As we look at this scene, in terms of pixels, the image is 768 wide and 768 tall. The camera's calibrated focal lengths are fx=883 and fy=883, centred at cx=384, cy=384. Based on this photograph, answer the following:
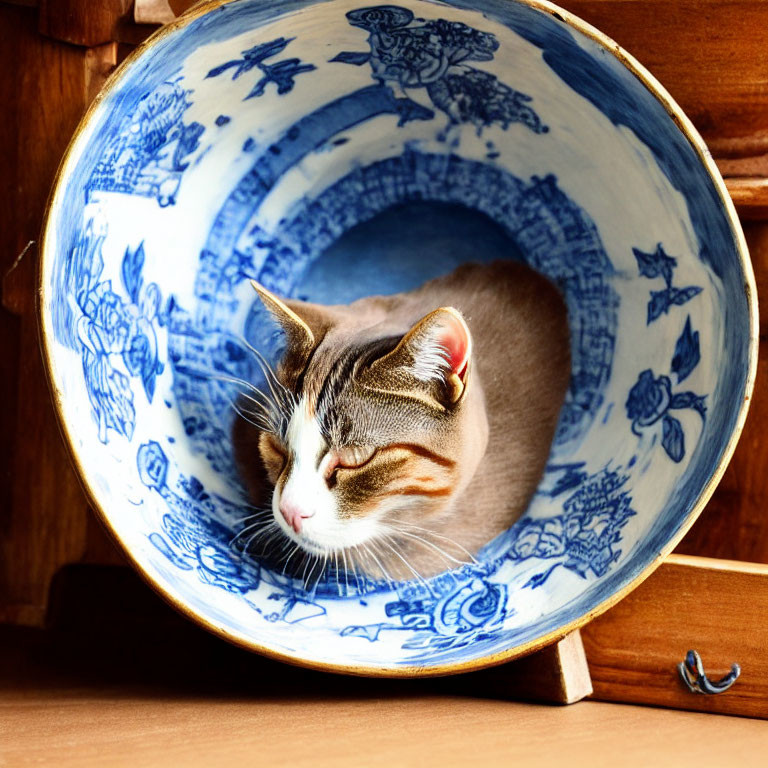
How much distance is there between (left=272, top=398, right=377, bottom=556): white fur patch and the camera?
2.70 ft

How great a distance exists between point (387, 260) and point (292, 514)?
1.29ft

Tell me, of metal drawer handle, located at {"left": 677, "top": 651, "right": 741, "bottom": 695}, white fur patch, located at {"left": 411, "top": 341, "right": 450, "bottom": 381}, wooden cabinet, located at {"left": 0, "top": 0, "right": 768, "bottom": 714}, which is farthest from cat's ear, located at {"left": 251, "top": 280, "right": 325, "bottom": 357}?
metal drawer handle, located at {"left": 677, "top": 651, "right": 741, "bottom": 695}

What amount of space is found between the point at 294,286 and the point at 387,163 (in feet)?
0.61

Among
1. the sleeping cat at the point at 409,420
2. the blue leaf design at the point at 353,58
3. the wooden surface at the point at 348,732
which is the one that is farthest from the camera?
the blue leaf design at the point at 353,58

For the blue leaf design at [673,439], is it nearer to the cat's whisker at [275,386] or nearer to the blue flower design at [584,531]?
the blue flower design at [584,531]

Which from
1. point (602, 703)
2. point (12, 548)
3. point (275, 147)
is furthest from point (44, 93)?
point (602, 703)

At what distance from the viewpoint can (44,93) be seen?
97cm

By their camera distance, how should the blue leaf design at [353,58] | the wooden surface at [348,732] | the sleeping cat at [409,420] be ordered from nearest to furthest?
the wooden surface at [348,732], the sleeping cat at [409,420], the blue leaf design at [353,58]

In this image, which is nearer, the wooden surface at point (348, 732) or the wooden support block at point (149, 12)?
the wooden surface at point (348, 732)

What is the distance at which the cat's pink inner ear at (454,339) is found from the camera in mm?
755

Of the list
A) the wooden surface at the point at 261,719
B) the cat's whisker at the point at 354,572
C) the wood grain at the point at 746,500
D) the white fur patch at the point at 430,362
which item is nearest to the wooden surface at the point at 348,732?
the wooden surface at the point at 261,719

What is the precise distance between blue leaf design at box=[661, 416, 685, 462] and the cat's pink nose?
Answer: 1.20 feet

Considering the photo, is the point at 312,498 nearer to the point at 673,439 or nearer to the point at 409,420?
the point at 409,420

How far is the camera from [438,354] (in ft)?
2.61
